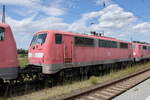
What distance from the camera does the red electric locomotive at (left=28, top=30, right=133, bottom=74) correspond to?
1140 cm

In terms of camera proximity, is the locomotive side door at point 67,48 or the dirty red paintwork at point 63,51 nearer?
the dirty red paintwork at point 63,51

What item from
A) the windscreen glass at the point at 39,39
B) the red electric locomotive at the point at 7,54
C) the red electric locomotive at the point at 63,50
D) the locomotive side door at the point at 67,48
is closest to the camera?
the red electric locomotive at the point at 7,54

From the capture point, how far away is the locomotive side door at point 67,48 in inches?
495

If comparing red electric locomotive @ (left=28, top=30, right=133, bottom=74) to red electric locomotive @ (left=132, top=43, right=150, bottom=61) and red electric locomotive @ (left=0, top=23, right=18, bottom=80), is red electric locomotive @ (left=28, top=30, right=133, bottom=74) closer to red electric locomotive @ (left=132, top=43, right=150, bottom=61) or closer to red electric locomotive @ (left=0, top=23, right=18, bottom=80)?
red electric locomotive @ (left=0, top=23, right=18, bottom=80)

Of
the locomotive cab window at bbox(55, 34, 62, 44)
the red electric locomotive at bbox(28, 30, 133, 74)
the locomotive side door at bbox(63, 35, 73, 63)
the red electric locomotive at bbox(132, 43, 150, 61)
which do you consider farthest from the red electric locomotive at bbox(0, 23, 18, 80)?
the red electric locomotive at bbox(132, 43, 150, 61)

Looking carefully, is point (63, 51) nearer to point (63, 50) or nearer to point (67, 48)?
point (63, 50)

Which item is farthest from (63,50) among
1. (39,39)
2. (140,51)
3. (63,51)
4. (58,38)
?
(140,51)

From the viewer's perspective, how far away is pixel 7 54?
8.37 meters

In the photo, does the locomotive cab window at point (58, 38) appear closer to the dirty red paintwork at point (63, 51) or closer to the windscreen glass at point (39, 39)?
the dirty red paintwork at point (63, 51)

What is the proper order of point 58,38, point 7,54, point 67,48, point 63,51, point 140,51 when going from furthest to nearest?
point 140,51, point 67,48, point 63,51, point 58,38, point 7,54

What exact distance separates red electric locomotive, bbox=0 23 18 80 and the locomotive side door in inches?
170

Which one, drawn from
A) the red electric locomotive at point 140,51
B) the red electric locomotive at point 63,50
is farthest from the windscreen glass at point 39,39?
the red electric locomotive at point 140,51

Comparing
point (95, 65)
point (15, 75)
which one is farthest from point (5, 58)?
point (95, 65)

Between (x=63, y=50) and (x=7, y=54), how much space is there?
454 centimetres
